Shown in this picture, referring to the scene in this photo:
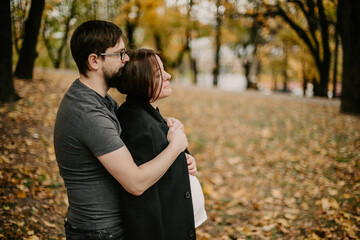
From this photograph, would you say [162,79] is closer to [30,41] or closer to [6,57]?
[6,57]

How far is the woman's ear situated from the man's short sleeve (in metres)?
0.31

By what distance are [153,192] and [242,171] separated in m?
4.76

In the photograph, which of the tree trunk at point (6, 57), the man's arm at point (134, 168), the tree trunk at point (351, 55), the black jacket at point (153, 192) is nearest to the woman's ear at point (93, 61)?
the black jacket at point (153, 192)

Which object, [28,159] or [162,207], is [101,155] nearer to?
[162,207]

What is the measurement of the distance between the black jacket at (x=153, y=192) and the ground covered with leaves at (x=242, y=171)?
234 centimetres

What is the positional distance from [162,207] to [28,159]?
396 centimetres

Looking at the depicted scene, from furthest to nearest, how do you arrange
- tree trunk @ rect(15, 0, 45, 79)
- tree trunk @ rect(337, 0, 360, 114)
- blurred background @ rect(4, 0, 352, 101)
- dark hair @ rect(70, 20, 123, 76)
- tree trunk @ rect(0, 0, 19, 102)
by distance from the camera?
blurred background @ rect(4, 0, 352, 101) < tree trunk @ rect(337, 0, 360, 114) < tree trunk @ rect(15, 0, 45, 79) < tree trunk @ rect(0, 0, 19, 102) < dark hair @ rect(70, 20, 123, 76)

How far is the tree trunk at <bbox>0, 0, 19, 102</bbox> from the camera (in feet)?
19.0

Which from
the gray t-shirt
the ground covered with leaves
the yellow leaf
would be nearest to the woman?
the gray t-shirt

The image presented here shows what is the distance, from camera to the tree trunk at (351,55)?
29.2 ft

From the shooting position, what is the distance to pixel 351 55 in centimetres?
914

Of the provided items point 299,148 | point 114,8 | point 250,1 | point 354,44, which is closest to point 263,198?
point 299,148

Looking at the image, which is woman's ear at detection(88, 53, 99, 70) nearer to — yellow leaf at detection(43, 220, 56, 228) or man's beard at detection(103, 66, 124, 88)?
man's beard at detection(103, 66, 124, 88)

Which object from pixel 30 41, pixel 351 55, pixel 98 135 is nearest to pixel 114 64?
pixel 98 135
